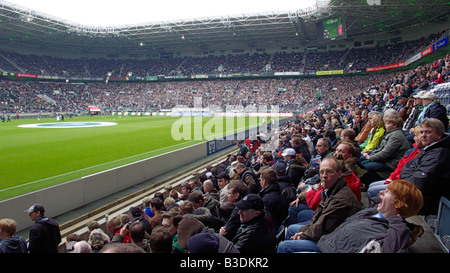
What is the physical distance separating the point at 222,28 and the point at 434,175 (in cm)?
5413

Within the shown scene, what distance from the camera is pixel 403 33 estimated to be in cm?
4969

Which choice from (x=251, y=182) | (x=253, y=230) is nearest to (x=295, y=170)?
(x=251, y=182)

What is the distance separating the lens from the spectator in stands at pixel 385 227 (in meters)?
2.20

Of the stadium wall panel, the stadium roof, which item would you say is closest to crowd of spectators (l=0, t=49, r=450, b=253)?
the stadium wall panel

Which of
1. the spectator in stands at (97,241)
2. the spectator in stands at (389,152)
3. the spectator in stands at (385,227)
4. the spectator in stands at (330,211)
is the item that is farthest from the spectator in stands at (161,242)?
the spectator in stands at (389,152)

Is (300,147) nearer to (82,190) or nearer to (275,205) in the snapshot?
(275,205)

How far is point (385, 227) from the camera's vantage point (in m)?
2.59

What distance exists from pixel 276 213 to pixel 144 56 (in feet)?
258

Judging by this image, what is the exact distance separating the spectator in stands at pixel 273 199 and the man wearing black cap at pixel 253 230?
1.01m

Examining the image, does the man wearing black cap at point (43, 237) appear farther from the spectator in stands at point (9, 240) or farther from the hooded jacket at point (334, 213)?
the hooded jacket at point (334, 213)

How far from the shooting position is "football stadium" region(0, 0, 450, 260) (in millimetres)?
3270
